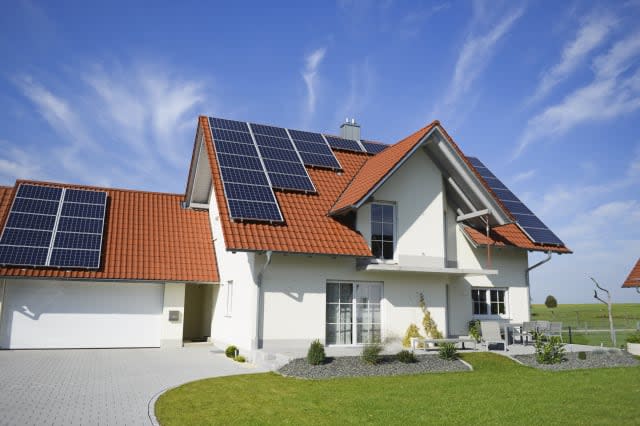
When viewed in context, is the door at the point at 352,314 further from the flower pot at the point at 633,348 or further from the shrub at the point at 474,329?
the flower pot at the point at 633,348

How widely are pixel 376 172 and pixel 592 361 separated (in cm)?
884

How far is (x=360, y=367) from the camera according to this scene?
13039mm

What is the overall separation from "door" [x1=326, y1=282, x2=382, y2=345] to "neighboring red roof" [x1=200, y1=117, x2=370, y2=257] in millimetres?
1438

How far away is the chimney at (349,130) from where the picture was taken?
24141 mm

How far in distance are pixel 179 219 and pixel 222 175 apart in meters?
6.33

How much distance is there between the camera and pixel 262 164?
17.5 metres

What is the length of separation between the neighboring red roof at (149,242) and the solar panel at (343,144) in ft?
21.4

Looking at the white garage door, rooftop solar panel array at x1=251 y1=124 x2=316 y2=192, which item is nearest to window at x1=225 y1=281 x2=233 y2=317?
the white garage door

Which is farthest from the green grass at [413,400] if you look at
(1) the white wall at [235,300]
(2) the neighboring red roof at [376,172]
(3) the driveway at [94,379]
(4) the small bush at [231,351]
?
(2) the neighboring red roof at [376,172]

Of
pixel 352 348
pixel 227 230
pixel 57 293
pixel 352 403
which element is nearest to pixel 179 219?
pixel 57 293

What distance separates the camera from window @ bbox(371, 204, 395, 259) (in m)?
16.5

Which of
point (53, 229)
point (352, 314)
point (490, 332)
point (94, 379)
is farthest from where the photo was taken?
point (53, 229)

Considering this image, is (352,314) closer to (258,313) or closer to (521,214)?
(258,313)

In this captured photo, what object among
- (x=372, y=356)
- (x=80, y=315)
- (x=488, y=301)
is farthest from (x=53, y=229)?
(x=488, y=301)
